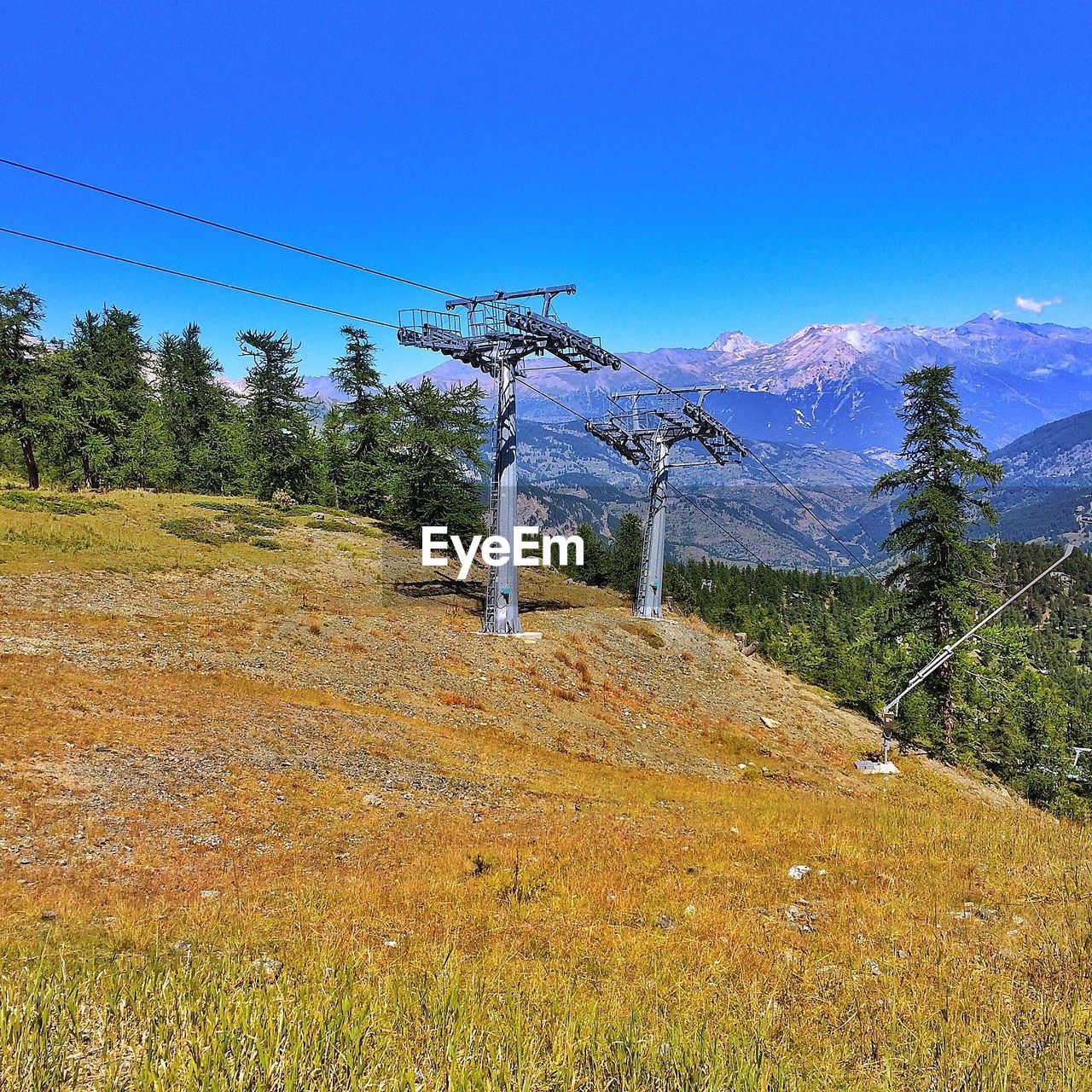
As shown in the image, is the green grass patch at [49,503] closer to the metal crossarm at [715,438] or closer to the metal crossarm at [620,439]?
the metal crossarm at [620,439]

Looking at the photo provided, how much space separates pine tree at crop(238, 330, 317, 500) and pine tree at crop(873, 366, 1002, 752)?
49331mm

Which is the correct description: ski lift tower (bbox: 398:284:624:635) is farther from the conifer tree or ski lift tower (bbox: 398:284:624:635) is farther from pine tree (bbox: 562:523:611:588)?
pine tree (bbox: 562:523:611:588)

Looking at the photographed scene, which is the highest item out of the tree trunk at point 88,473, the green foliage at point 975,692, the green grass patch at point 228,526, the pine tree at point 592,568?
the tree trunk at point 88,473

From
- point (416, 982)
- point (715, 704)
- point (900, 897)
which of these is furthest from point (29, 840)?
point (715, 704)

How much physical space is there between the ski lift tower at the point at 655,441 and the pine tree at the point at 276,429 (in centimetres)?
3339

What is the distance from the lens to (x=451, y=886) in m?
8.95

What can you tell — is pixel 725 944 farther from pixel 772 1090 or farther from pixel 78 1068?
pixel 78 1068

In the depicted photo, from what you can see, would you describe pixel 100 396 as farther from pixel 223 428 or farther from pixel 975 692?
pixel 975 692

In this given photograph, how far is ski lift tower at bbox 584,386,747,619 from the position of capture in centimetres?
3634

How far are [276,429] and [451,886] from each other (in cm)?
5565

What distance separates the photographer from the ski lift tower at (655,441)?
1431 inches

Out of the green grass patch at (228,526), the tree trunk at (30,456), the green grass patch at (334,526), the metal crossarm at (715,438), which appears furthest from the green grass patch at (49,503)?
the metal crossarm at (715,438)

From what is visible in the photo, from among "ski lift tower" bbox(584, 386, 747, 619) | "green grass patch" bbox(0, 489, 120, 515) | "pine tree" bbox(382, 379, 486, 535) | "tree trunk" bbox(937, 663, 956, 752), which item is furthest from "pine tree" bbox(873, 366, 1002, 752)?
"green grass patch" bbox(0, 489, 120, 515)

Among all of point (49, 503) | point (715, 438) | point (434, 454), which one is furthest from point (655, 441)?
point (49, 503)
